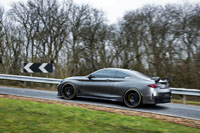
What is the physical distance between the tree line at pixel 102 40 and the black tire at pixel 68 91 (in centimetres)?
1163

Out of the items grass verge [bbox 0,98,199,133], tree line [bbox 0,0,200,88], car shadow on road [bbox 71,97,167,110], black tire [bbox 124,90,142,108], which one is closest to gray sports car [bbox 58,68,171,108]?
black tire [bbox 124,90,142,108]

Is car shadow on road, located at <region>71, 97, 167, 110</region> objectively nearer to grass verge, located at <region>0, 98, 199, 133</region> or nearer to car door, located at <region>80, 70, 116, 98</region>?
car door, located at <region>80, 70, 116, 98</region>

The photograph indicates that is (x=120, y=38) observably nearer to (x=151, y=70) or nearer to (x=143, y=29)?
(x=143, y=29)

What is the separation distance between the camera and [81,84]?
33.8 feet

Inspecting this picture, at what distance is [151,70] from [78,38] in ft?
33.8

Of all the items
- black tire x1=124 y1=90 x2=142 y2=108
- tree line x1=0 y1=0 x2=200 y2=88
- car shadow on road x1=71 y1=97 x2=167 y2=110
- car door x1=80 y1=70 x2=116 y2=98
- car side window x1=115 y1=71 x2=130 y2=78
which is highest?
tree line x1=0 y1=0 x2=200 y2=88

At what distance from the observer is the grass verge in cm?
515

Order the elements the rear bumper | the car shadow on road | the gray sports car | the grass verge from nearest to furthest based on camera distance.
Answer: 1. the grass verge
2. the rear bumper
3. the gray sports car
4. the car shadow on road

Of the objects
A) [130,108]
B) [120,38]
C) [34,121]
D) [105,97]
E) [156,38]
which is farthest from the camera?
[120,38]

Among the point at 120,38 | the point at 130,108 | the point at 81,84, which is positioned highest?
the point at 120,38

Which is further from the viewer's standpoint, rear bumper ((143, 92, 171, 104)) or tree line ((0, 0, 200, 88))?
tree line ((0, 0, 200, 88))

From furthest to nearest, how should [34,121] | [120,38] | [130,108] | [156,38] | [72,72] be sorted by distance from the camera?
1. [72,72]
2. [120,38]
3. [156,38]
4. [130,108]
5. [34,121]

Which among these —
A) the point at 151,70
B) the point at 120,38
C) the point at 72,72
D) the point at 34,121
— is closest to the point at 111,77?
the point at 34,121

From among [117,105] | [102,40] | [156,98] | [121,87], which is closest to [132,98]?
[121,87]
